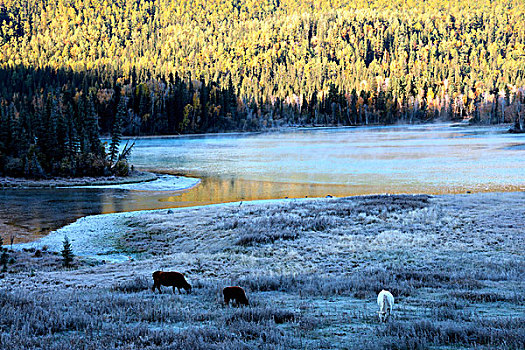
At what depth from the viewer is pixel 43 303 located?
10188 millimetres

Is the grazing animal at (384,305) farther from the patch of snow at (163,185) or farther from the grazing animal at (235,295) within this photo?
the patch of snow at (163,185)

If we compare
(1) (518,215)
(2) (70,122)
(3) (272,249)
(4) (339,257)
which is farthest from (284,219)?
(2) (70,122)

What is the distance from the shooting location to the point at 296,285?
12805mm

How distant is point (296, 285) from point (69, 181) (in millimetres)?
44367

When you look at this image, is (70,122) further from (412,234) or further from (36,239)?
(412,234)

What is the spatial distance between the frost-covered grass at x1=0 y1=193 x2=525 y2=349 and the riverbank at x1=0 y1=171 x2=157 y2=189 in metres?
25.0

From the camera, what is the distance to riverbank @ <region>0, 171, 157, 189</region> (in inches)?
1966

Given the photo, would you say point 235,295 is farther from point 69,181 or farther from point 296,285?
point 69,181

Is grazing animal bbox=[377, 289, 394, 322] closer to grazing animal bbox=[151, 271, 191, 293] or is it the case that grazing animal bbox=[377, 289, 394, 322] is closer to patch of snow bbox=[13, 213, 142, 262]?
grazing animal bbox=[151, 271, 191, 293]

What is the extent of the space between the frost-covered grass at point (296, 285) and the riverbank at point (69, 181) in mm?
24958

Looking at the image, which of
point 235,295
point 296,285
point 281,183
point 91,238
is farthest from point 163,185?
point 235,295

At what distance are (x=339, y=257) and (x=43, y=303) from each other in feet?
33.6

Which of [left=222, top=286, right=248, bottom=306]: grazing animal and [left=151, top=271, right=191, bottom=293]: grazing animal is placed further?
[left=151, top=271, right=191, bottom=293]: grazing animal

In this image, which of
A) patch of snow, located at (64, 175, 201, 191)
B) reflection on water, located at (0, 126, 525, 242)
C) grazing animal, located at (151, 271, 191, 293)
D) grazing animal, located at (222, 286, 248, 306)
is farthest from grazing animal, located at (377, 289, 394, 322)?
patch of snow, located at (64, 175, 201, 191)
